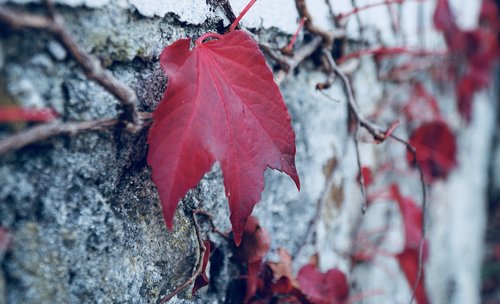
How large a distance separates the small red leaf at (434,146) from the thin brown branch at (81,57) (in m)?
1.29

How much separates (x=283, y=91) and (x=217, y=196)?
0.27 metres

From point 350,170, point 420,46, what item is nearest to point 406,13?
point 420,46

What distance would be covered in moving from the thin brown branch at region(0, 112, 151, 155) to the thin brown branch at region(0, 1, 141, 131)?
0.02 meters

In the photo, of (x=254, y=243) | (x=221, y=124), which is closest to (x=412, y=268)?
(x=254, y=243)

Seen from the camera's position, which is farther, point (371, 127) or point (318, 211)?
point (318, 211)

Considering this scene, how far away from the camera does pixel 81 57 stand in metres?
0.52

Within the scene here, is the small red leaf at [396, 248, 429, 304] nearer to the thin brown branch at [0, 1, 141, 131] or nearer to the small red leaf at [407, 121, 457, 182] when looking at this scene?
the small red leaf at [407, 121, 457, 182]

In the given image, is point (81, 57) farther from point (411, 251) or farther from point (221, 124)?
point (411, 251)

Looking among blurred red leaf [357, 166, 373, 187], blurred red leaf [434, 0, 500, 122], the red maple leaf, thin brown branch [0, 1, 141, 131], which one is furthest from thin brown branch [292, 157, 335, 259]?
blurred red leaf [434, 0, 500, 122]

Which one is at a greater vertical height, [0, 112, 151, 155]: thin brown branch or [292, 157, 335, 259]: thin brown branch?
[0, 112, 151, 155]: thin brown branch

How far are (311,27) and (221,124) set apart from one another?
0.47 metres

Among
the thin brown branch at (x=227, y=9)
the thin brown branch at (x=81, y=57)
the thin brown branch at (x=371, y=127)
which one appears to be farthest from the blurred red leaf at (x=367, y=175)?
the thin brown branch at (x=81, y=57)

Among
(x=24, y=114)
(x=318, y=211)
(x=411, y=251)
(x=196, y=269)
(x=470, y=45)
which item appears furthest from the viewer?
(x=470, y=45)

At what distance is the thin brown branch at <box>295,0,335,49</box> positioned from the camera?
3.00ft
